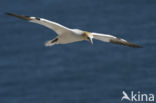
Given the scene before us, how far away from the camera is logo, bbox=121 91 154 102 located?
211 feet

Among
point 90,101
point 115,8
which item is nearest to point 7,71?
point 90,101

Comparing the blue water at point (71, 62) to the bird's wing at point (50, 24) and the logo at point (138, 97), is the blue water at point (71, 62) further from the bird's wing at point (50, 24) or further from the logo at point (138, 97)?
the bird's wing at point (50, 24)

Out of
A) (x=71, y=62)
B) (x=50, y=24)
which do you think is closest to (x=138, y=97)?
(x=71, y=62)

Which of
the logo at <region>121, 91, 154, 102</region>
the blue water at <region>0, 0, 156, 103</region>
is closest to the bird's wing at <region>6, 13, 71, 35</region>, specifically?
the logo at <region>121, 91, 154, 102</region>

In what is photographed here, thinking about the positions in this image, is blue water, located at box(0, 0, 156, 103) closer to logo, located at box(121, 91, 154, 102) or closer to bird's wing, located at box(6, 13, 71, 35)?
logo, located at box(121, 91, 154, 102)

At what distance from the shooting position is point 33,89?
68.3 meters

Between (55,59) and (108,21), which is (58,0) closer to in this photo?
(108,21)

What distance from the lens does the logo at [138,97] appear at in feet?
211

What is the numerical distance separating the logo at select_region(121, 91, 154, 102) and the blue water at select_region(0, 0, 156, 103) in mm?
589

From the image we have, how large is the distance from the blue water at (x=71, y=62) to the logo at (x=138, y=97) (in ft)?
1.93

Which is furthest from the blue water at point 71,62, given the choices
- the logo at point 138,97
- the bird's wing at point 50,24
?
the bird's wing at point 50,24

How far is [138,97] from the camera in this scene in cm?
6550

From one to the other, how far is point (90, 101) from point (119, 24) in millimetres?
10319

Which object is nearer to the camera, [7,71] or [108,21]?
[7,71]
